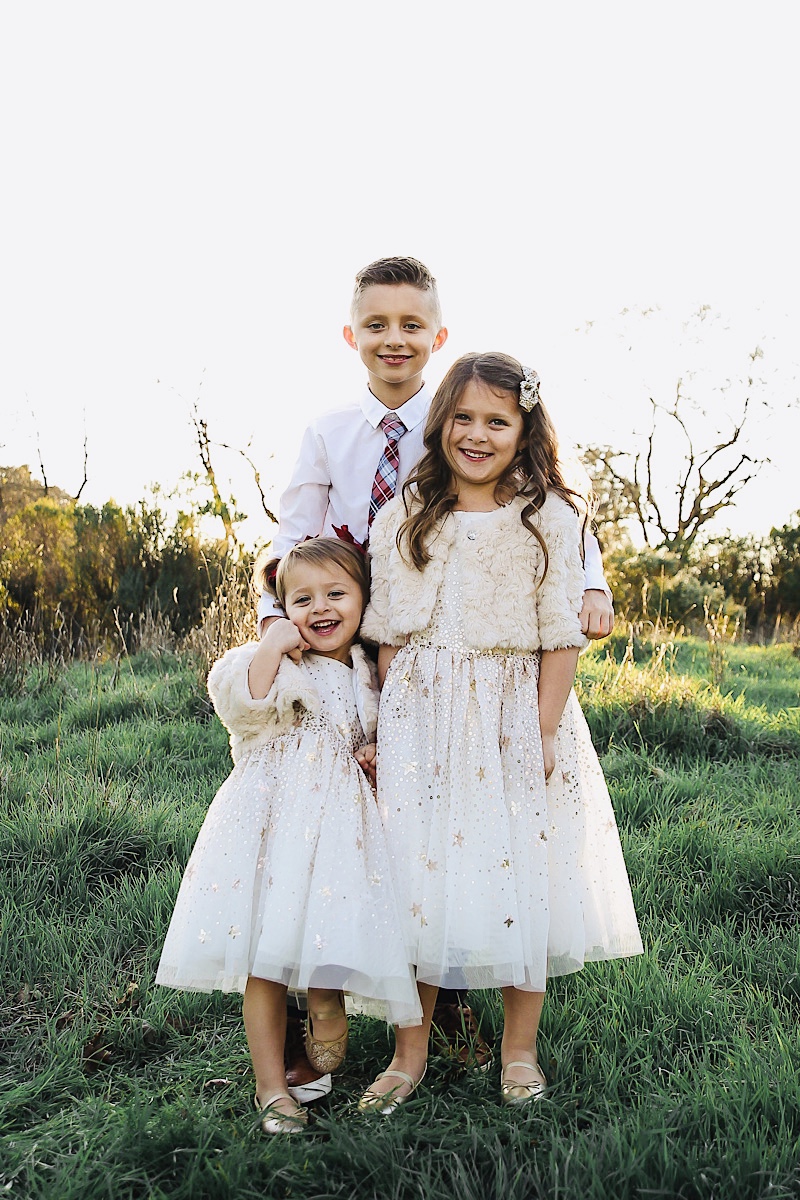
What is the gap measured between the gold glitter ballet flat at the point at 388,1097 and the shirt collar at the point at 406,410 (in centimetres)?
165

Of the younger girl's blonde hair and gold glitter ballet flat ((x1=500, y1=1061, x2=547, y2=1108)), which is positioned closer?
gold glitter ballet flat ((x1=500, y1=1061, x2=547, y2=1108))

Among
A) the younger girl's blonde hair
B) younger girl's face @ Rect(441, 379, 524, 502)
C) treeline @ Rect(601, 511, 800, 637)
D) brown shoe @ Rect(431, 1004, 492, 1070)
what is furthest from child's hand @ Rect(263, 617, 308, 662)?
treeline @ Rect(601, 511, 800, 637)

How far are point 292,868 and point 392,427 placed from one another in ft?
4.06

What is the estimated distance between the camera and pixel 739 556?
55.0ft

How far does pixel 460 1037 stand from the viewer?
8.66ft

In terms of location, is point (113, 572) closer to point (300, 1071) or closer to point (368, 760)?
point (368, 760)

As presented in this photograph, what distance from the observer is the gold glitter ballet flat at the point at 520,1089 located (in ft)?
7.51

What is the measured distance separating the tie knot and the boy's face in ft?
0.16

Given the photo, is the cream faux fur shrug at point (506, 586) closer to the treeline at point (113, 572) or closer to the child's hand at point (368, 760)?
the child's hand at point (368, 760)

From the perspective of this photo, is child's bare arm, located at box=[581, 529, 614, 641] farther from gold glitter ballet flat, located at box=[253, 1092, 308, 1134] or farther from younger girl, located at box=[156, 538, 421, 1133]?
gold glitter ballet flat, located at box=[253, 1092, 308, 1134]

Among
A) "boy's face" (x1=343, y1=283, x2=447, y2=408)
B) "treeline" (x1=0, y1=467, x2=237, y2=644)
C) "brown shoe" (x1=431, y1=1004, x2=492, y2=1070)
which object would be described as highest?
"boy's face" (x1=343, y1=283, x2=447, y2=408)

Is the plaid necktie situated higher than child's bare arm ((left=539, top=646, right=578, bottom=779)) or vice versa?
the plaid necktie

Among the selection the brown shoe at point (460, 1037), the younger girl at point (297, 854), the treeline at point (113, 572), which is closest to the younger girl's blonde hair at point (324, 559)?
the younger girl at point (297, 854)

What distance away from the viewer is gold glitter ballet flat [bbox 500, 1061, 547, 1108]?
229 cm
